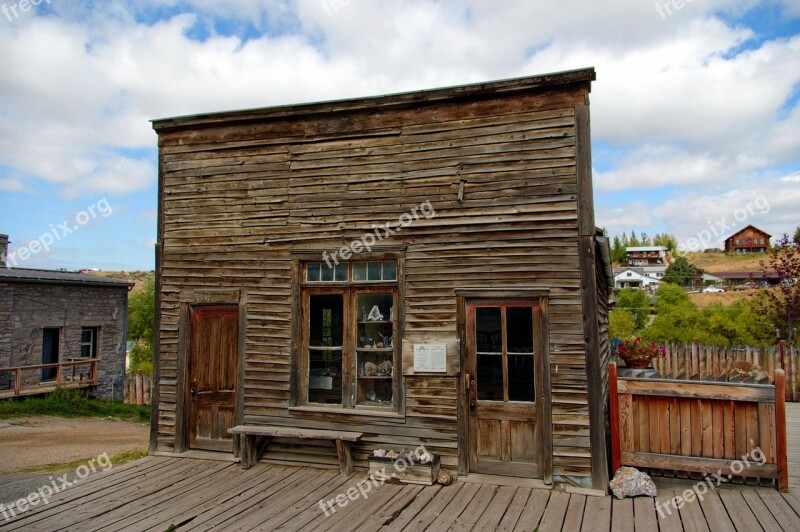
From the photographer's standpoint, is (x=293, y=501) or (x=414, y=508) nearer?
(x=414, y=508)

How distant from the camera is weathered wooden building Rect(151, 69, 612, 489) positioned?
5.83 metres

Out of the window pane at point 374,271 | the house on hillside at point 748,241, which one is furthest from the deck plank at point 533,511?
the house on hillside at point 748,241

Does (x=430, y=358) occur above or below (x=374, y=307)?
below

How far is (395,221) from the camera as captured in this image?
21.3ft

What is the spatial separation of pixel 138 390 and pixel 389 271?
13763 mm

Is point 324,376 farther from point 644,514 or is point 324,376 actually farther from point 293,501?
point 644,514

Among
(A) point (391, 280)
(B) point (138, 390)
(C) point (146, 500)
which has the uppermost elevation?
(A) point (391, 280)

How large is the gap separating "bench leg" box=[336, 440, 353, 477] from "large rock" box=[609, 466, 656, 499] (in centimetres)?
292

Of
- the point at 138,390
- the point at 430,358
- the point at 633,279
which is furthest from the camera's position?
the point at 633,279

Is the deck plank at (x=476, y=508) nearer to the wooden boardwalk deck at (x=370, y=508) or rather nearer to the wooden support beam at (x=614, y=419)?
the wooden boardwalk deck at (x=370, y=508)

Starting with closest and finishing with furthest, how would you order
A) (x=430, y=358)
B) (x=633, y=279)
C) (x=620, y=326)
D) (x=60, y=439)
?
(x=430, y=358), (x=60, y=439), (x=620, y=326), (x=633, y=279)

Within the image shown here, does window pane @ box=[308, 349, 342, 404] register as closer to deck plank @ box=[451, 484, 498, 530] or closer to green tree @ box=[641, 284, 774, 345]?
deck plank @ box=[451, 484, 498, 530]

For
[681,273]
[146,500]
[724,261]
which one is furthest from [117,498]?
[724,261]

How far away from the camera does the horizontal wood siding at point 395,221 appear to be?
19.4 ft
